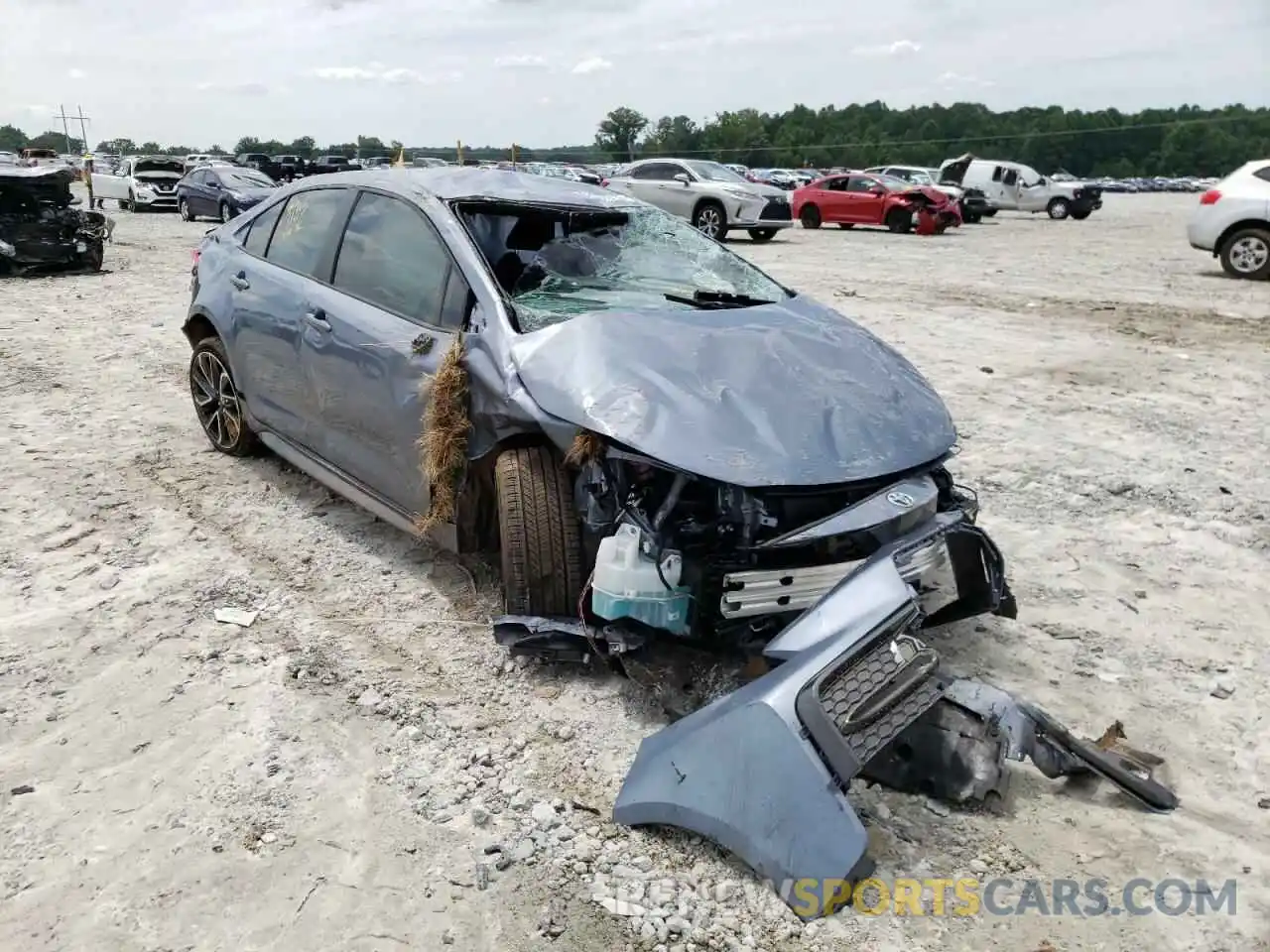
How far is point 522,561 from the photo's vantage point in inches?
126

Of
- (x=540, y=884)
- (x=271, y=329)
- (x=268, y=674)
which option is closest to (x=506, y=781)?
(x=540, y=884)

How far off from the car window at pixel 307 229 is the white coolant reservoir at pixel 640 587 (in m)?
2.18

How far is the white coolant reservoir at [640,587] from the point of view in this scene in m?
2.93

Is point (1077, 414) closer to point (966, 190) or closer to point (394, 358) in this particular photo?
point (394, 358)

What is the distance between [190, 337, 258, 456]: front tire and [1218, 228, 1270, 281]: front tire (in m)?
13.0

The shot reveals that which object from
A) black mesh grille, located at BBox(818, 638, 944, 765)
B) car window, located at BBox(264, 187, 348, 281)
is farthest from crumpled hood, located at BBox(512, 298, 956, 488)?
car window, located at BBox(264, 187, 348, 281)

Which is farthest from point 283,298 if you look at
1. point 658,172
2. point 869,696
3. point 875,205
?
point 875,205

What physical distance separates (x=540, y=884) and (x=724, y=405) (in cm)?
150

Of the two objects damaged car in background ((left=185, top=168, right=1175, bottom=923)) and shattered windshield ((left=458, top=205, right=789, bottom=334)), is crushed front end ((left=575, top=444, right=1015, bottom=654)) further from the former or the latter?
shattered windshield ((left=458, top=205, right=789, bottom=334))

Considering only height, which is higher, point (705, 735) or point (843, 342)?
point (843, 342)

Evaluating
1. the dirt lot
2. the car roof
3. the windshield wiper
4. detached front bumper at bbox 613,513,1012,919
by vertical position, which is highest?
the car roof

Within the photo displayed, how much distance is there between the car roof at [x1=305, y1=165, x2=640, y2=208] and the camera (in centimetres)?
404

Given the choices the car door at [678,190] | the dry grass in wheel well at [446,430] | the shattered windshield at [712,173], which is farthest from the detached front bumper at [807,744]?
the shattered windshield at [712,173]

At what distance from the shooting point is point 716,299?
3.98m
